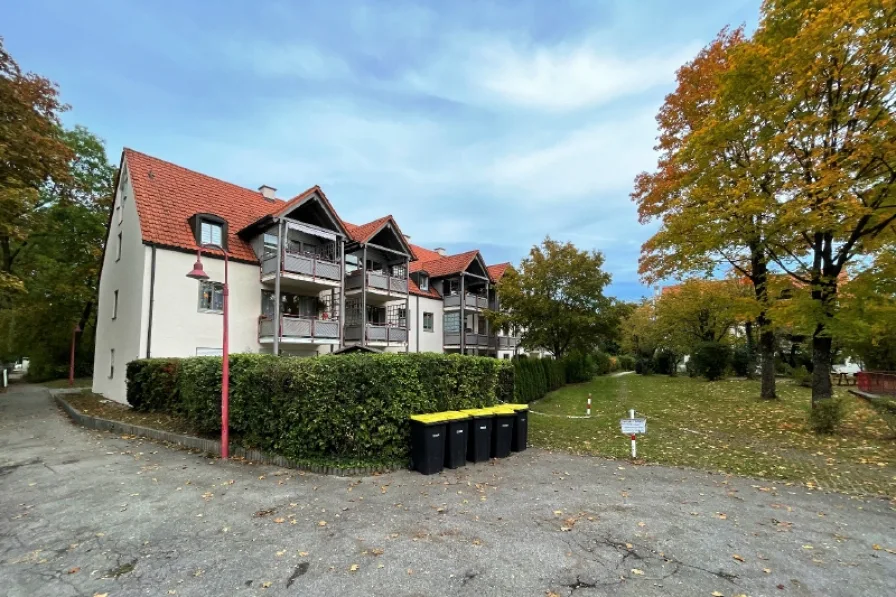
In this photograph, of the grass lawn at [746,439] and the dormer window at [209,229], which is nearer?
the grass lawn at [746,439]

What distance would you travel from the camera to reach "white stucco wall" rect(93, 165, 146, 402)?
16.5 meters

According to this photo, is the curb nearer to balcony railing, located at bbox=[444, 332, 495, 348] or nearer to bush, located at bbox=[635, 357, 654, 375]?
balcony railing, located at bbox=[444, 332, 495, 348]

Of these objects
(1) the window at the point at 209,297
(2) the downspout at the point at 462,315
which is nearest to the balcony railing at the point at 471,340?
(2) the downspout at the point at 462,315

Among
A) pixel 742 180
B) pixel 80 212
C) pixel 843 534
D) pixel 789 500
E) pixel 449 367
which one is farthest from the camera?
pixel 80 212

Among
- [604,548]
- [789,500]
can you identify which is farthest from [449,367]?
[789,500]

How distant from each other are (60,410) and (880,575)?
77.9ft

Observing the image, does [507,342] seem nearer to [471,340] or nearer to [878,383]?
[471,340]

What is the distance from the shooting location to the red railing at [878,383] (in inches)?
719

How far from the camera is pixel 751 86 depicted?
473 inches

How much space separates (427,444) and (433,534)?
2739 mm

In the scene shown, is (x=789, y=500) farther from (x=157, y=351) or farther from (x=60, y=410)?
(x=60, y=410)

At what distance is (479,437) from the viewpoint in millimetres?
8859

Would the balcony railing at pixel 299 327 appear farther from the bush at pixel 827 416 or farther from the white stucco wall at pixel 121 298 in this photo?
the bush at pixel 827 416

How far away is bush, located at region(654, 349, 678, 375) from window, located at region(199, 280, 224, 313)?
34785mm
